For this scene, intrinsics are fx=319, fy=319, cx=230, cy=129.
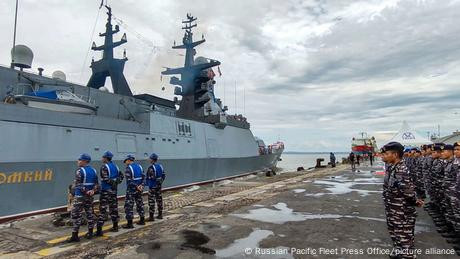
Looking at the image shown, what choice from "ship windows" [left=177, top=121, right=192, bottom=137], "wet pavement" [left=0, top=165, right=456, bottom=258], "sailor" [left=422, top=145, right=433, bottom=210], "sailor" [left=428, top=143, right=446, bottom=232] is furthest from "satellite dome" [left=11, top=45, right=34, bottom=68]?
"sailor" [left=422, top=145, right=433, bottom=210]

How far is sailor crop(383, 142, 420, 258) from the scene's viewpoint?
13.5 ft

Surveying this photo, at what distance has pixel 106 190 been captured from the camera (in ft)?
24.2

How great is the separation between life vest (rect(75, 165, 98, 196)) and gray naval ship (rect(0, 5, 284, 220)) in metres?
4.94

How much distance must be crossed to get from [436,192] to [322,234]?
358 cm

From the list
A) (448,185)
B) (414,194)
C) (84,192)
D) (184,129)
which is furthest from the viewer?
(184,129)

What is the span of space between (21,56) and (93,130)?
409cm

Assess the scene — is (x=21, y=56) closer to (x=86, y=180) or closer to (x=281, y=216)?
(x=86, y=180)

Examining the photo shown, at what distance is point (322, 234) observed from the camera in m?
6.67

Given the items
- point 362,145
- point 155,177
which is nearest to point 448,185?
point 155,177

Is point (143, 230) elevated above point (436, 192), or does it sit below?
below

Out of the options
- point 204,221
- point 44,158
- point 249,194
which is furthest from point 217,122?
point 204,221

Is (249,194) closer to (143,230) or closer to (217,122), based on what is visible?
(143,230)

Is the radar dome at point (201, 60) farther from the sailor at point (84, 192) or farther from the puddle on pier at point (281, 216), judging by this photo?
the sailor at point (84, 192)

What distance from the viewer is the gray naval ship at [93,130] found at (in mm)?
10625
